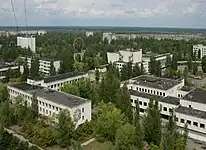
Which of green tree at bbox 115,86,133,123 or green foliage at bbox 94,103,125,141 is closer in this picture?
green foliage at bbox 94,103,125,141

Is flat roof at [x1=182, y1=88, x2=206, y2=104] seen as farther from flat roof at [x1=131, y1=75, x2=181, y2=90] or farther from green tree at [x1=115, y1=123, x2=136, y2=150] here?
green tree at [x1=115, y1=123, x2=136, y2=150]

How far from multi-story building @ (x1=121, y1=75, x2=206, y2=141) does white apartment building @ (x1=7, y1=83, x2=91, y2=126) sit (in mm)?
4131

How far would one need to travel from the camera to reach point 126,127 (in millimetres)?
15469

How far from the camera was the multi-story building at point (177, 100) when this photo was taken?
1853 cm

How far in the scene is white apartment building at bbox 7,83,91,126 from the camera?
64.0 ft

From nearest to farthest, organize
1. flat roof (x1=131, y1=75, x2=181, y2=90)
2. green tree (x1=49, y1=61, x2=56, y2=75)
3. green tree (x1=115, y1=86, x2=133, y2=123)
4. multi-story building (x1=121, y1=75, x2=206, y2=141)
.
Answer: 1. multi-story building (x1=121, y1=75, x2=206, y2=141)
2. green tree (x1=115, y1=86, x2=133, y2=123)
3. flat roof (x1=131, y1=75, x2=181, y2=90)
4. green tree (x1=49, y1=61, x2=56, y2=75)

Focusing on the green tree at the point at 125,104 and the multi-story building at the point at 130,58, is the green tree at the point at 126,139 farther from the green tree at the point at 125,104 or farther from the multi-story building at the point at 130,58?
the multi-story building at the point at 130,58

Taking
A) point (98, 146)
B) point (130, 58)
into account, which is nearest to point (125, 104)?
point (98, 146)

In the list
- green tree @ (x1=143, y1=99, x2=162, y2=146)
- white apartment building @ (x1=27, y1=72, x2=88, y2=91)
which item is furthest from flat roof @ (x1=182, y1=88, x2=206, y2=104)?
white apartment building @ (x1=27, y1=72, x2=88, y2=91)

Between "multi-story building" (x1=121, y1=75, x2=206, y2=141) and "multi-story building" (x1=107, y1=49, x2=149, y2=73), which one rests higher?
"multi-story building" (x1=107, y1=49, x2=149, y2=73)

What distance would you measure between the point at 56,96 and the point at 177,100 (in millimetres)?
9927

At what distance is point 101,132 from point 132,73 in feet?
55.8

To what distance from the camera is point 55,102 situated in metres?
20.5

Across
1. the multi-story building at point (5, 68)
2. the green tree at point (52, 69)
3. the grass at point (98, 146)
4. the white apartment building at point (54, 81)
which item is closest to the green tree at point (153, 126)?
the grass at point (98, 146)
